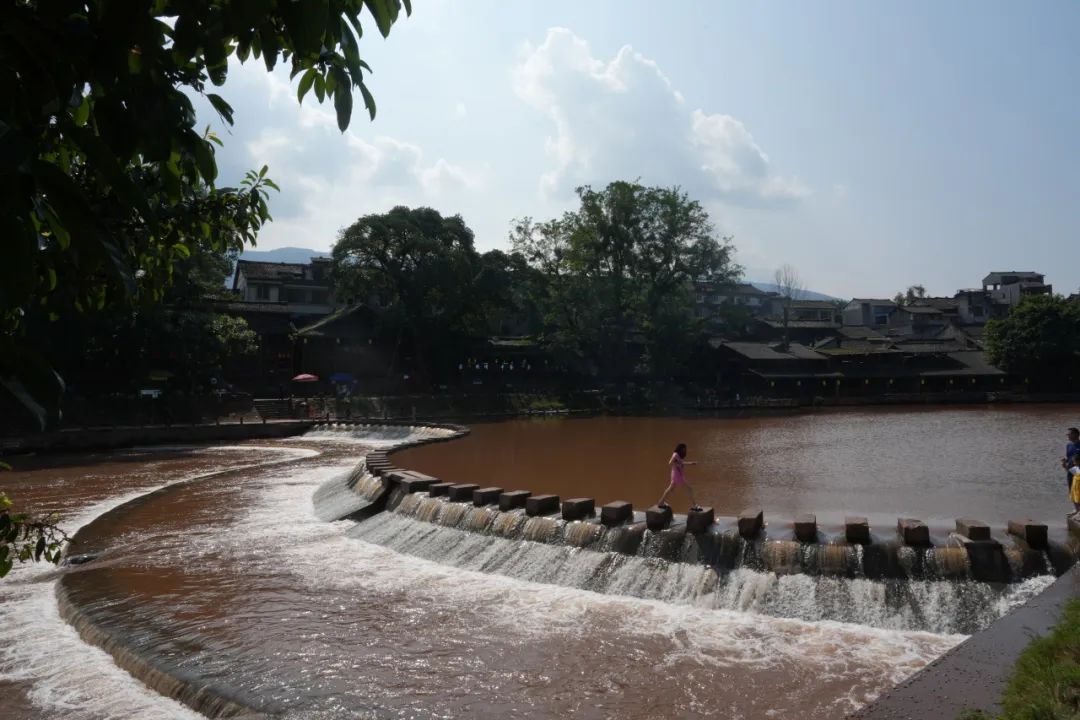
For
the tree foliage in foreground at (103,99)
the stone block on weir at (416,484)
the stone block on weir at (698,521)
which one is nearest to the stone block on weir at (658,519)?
the stone block on weir at (698,521)

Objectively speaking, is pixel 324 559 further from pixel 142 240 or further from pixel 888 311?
pixel 888 311

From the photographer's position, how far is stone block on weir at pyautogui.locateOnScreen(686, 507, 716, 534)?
39.7ft

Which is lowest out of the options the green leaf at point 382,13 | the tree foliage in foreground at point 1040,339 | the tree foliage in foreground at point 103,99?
the tree foliage in foreground at point 103,99

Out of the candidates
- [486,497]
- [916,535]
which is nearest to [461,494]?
[486,497]

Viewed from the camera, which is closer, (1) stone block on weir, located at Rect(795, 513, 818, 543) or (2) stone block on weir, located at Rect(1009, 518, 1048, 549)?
(2) stone block on weir, located at Rect(1009, 518, 1048, 549)

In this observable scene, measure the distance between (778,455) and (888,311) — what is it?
235 feet

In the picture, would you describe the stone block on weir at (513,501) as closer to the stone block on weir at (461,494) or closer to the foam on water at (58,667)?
the stone block on weir at (461,494)

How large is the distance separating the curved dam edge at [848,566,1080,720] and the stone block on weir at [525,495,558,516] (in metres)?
8.11

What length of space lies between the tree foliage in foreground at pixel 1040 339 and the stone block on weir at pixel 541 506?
59.1 meters

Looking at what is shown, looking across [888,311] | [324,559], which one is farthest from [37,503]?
[888,311]

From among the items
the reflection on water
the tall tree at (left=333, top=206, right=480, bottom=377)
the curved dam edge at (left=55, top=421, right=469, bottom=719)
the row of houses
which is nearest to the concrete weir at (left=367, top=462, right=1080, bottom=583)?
the reflection on water

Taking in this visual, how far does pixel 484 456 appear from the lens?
29516mm

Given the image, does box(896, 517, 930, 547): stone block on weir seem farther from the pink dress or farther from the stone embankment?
the pink dress

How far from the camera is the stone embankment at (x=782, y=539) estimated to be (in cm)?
1029
